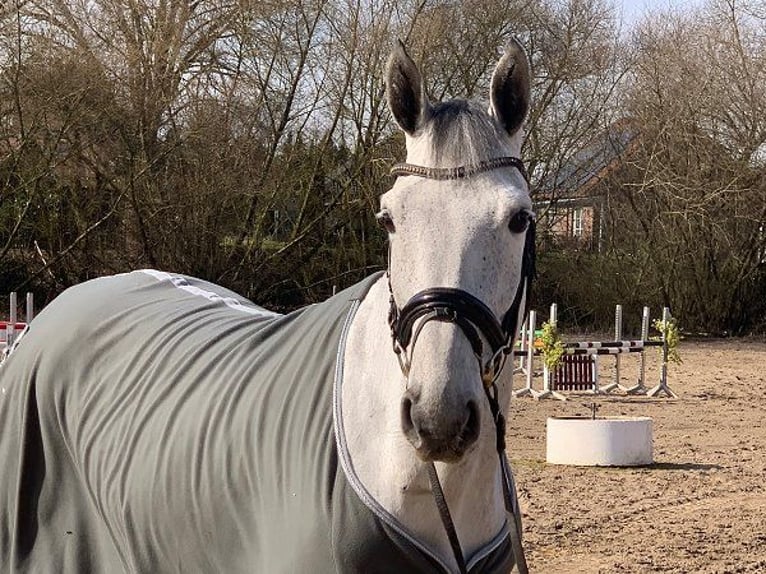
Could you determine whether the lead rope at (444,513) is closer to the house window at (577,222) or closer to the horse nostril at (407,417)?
the horse nostril at (407,417)

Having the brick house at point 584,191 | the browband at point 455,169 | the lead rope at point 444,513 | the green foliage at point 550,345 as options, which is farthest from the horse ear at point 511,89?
the brick house at point 584,191

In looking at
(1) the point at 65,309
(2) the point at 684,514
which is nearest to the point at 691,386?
(2) the point at 684,514

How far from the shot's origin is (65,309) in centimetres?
397

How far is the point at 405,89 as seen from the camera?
249 cm

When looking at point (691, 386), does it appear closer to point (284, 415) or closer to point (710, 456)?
point (710, 456)

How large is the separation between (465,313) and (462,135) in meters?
0.39

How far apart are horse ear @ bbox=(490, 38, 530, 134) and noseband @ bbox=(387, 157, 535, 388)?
99mm

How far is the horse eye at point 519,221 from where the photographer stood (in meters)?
2.40

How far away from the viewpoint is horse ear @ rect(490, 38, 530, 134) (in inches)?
99.0

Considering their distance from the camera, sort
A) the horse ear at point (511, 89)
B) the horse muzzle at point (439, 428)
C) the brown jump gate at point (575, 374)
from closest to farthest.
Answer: the horse muzzle at point (439, 428) → the horse ear at point (511, 89) → the brown jump gate at point (575, 374)

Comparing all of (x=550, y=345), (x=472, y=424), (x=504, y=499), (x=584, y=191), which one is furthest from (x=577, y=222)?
(x=472, y=424)

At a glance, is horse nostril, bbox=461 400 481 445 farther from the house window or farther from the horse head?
the house window

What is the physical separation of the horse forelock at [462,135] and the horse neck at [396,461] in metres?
0.38

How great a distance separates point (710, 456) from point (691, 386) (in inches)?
221
